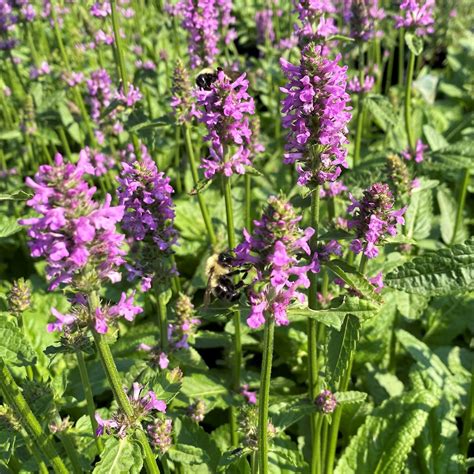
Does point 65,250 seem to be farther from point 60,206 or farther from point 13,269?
point 13,269

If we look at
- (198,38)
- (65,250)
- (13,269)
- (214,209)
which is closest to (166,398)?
(65,250)

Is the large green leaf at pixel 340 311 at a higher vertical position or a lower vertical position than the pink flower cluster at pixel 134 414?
higher

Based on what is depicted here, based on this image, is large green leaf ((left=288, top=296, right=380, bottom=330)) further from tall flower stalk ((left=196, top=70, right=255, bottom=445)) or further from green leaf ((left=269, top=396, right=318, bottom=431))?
tall flower stalk ((left=196, top=70, right=255, bottom=445))

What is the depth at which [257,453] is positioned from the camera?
10.5 ft

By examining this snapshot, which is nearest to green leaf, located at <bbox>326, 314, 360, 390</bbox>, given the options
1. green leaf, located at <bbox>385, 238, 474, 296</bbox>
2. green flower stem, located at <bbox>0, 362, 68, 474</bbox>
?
green leaf, located at <bbox>385, 238, 474, 296</bbox>

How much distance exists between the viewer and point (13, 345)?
8.93ft

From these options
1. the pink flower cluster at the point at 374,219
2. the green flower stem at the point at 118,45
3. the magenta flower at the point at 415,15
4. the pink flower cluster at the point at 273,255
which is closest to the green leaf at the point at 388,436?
the pink flower cluster at the point at 374,219

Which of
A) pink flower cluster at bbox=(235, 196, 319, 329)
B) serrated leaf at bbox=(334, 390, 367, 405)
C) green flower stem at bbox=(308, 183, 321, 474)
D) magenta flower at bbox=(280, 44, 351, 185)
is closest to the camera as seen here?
pink flower cluster at bbox=(235, 196, 319, 329)

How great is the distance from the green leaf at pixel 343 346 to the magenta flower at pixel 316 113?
0.77 metres

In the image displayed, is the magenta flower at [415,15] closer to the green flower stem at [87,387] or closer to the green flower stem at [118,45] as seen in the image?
the green flower stem at [118,45]

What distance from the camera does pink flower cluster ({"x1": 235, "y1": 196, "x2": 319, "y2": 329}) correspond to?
2.33 m

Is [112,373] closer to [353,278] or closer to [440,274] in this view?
[353,278]

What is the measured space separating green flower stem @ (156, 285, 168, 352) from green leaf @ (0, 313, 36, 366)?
102 centimetres

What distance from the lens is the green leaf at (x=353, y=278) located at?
279 cm
